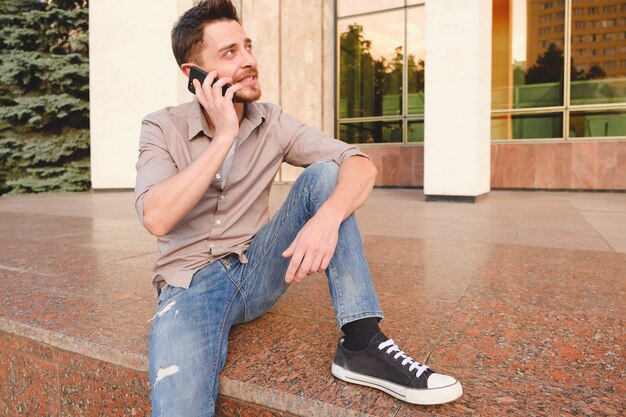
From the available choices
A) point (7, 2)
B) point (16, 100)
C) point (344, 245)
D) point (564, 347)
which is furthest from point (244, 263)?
point (7, 2)

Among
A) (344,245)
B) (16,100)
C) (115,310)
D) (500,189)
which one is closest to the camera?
(344,245)

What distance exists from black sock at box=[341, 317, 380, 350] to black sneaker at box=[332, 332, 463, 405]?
22mm

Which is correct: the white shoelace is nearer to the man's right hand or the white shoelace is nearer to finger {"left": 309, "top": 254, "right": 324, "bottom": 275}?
finger {"left": 309, "top": 254, "right": 324, "bottom": 275}

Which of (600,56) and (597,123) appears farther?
(600,56)

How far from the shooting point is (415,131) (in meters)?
14.7

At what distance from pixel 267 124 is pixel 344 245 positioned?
0.85 meters

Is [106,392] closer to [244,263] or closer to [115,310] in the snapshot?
[115,310]

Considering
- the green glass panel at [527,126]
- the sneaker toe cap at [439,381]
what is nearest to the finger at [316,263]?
the sneaker toe cap at [439,381]

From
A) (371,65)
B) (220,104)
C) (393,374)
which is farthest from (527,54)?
(393,374)

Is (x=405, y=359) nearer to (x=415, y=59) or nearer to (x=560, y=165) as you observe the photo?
(x=560, y=165)

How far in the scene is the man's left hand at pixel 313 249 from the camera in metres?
2.05

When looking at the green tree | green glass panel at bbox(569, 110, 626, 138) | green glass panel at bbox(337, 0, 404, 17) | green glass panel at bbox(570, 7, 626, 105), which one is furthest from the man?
the green tree

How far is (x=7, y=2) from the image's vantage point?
1499 centimetres

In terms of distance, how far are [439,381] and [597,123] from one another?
12753 millimetres
